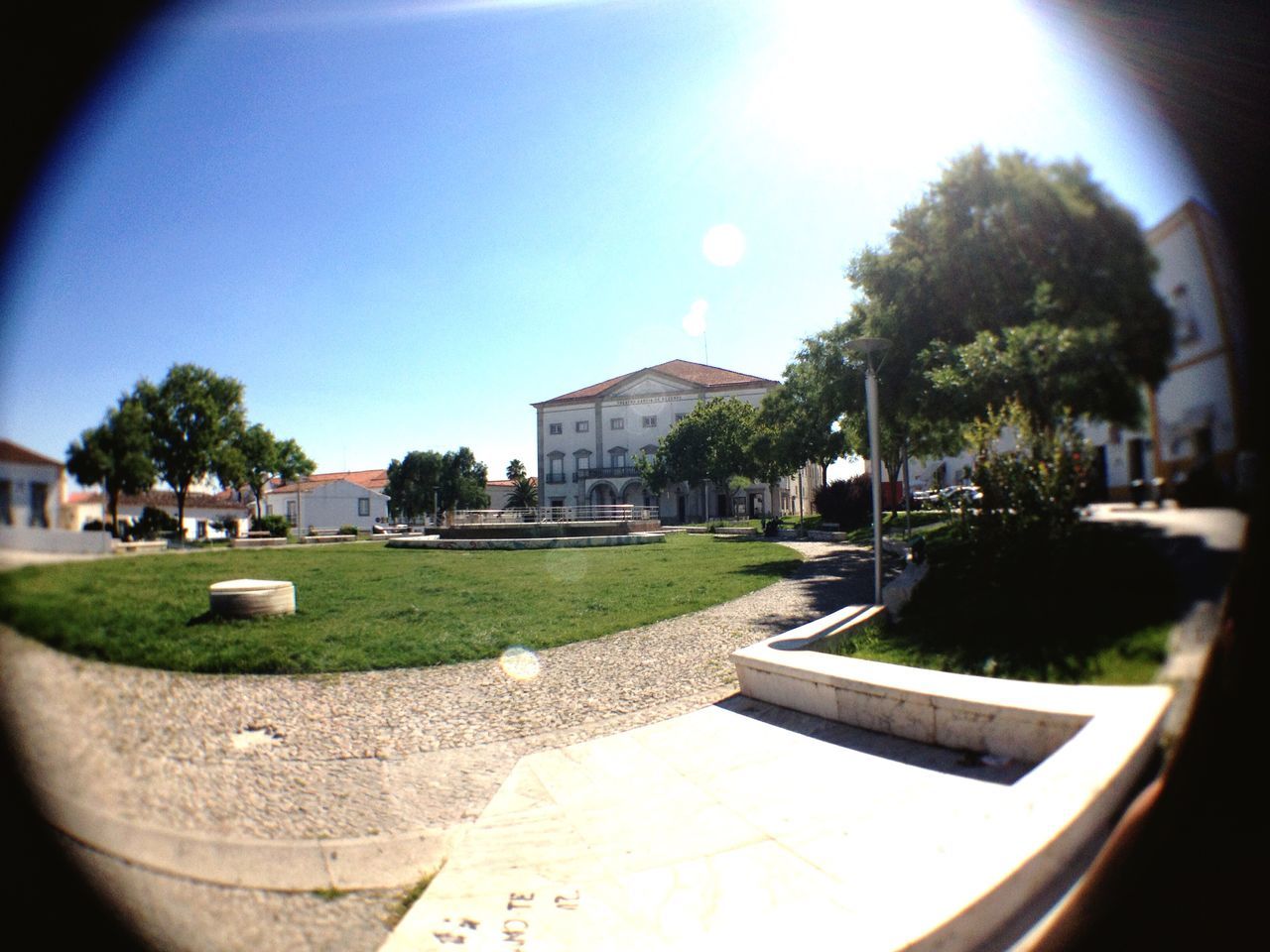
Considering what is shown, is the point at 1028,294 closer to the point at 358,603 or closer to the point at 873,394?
the point at 873,394

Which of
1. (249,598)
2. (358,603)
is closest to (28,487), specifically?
(249,598)

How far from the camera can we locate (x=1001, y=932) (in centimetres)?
144

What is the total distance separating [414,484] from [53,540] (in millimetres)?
1312

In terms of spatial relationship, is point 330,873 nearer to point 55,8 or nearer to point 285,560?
point 285,560

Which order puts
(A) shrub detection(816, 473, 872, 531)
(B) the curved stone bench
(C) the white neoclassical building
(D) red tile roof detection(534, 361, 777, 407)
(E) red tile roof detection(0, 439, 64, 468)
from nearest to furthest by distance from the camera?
(B) the curved stone bench < (E) red tile roof detection(0, 439, 64, 468) < (A) shrub detection(816, 473, 872, 531) < (D) red tile roof detection(534, 361, 777, 407) < (C) the white neoclassical building

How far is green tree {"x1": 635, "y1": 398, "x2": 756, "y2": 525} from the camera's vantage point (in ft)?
148

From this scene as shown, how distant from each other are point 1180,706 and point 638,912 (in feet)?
5.85

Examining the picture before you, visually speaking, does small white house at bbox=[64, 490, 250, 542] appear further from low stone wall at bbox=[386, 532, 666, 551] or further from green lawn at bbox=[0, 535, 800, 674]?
low stone wall at bbox=[386, 532, 666, 551]

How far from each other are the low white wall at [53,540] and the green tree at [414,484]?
951 mm

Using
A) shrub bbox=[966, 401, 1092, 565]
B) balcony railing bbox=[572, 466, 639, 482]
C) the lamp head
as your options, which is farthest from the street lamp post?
balcony railing bbox=[572, 466, 639, 482]

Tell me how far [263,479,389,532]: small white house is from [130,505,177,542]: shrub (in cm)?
43

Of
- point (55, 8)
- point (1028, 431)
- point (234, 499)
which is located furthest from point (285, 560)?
point (1028, 431)

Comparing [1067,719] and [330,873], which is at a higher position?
[1067,719]

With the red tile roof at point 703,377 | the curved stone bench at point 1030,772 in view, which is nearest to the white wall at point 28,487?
the curved stone bench at point 1030,772
